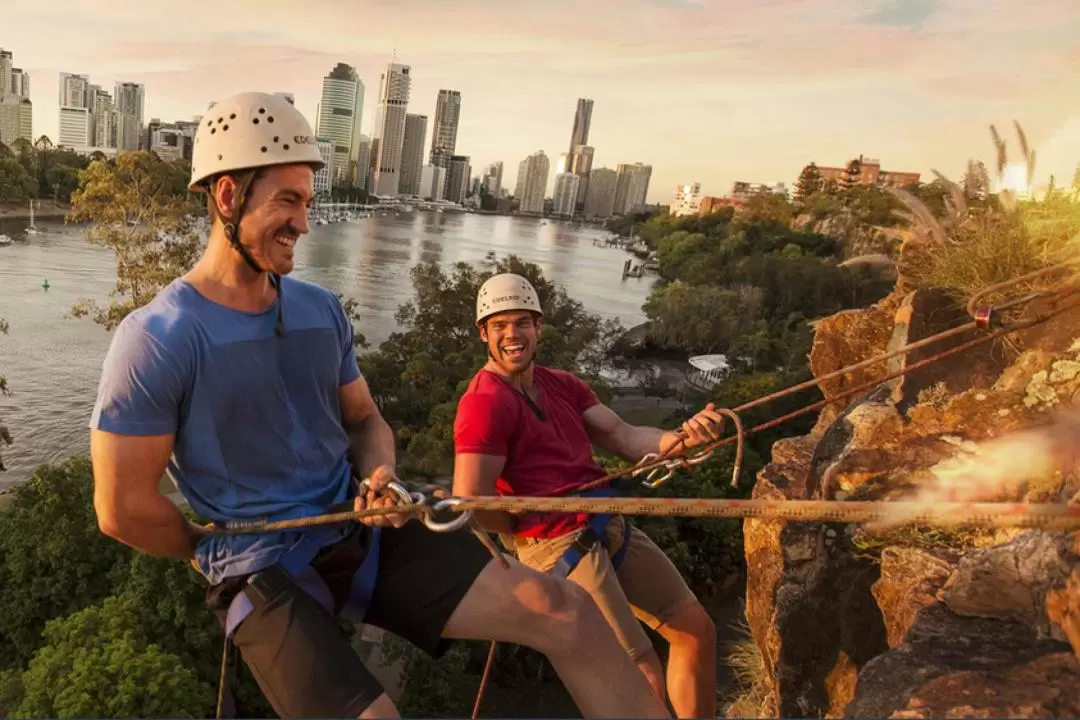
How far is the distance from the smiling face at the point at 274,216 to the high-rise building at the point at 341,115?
102828mm

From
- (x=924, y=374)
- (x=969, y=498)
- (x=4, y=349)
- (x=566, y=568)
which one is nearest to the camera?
(x=566, y=568)

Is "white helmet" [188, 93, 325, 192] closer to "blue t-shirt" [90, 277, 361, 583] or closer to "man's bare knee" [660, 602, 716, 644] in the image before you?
"blue t-shirt" [90, 277, 361, 583]

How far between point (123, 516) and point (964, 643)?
232 centimetres

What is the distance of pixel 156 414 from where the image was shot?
69.7 inches

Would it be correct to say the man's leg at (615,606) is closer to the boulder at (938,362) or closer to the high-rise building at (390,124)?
the boulder at (938,362)

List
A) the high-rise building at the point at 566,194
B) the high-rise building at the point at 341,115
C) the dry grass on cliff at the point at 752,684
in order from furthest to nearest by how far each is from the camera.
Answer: the high-rise building at the point at 566,194 → the high-rise building at the point at 341,115 → the dry grass on cliff at the point at 752,684

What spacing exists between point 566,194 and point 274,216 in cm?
17925

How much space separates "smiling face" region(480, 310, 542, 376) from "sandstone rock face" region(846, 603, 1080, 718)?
160cm

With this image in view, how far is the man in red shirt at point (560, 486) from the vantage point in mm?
2764

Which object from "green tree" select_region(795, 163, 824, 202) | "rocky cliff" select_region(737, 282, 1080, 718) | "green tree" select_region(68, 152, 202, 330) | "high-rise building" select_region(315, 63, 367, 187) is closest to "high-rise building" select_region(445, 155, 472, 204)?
"high-rise building" select_region(315, 63, 367, 187)

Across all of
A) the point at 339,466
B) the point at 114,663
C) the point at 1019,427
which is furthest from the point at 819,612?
the point at 114,663

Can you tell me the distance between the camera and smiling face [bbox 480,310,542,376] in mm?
3020

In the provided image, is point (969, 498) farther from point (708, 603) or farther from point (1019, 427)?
point (708, 603)

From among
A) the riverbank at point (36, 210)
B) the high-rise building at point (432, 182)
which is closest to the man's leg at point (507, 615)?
the riverbank at point (36, 210)
